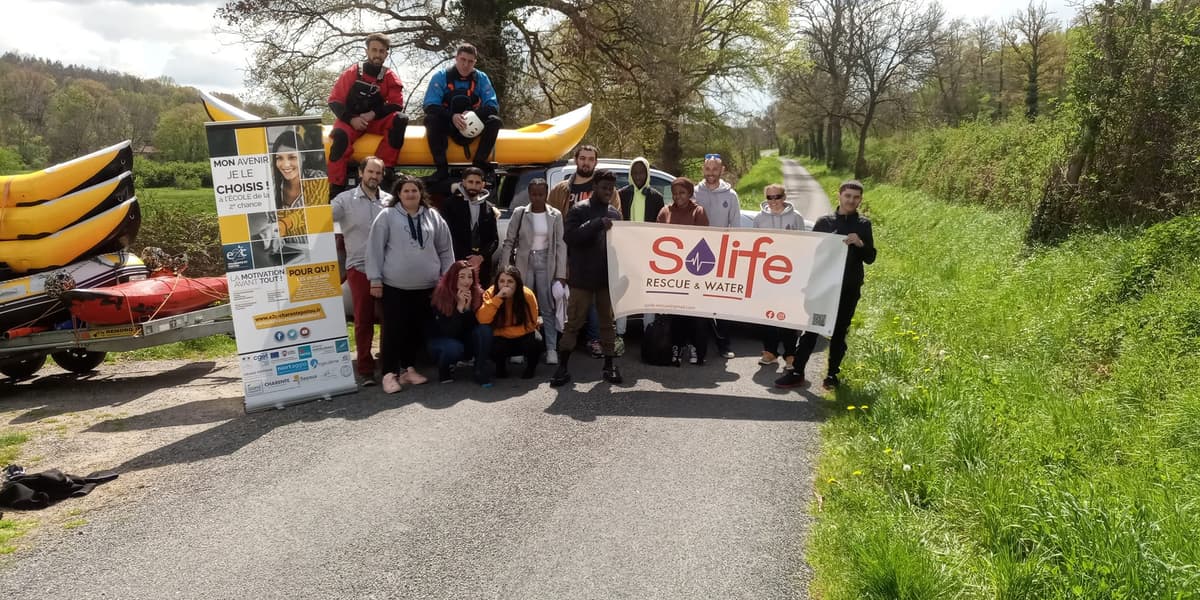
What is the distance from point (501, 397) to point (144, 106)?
29.3 metres

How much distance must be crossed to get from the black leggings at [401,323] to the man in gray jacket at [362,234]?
0.25m

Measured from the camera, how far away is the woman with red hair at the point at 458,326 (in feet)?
23.4

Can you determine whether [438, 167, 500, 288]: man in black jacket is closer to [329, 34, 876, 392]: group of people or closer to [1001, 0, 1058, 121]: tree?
[329, 34, 876, 392]: group of people

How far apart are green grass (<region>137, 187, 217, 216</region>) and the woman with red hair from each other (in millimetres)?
6781

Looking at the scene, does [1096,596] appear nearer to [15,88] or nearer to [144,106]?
[144,106]

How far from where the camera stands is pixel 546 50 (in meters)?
18.8

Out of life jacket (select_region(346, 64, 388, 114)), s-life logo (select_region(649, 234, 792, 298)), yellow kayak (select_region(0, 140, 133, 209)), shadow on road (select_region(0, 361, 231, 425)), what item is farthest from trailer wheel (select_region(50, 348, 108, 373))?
s-life logo (select_region(649, 234, 792, 298))

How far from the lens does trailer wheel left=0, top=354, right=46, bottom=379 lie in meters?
8.09

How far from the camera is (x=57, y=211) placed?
7504 millimetres

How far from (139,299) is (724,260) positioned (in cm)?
573

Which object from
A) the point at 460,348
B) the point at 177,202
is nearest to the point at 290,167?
the point at 460,348

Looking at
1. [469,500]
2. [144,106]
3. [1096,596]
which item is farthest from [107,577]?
[144,106]

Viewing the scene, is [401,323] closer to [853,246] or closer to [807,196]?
[853,246]

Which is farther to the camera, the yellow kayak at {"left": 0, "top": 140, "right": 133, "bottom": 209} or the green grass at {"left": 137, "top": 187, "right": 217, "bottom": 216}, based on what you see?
the green grass at {"left": 137, "top": 187, "right": 217, "bottom": 216}
